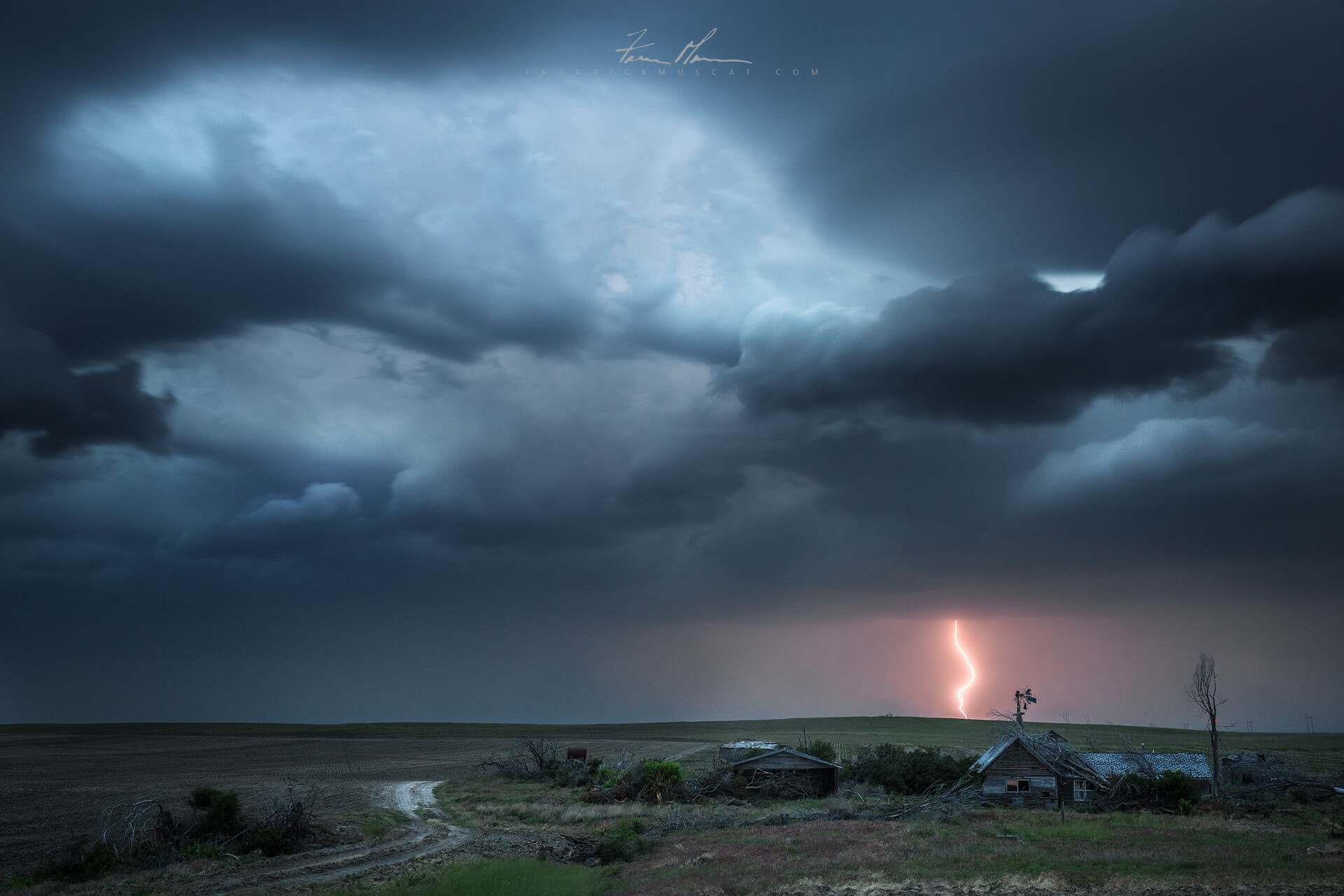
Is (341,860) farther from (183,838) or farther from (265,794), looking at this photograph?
(265,794)

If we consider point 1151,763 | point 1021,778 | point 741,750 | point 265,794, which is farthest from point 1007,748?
point 265,794

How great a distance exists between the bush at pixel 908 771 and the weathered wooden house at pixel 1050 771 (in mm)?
4211

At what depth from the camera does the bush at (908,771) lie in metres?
64.6

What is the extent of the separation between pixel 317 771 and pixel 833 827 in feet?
228

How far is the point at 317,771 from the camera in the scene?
305ft

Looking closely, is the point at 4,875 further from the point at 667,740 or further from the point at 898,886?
the point at 667,740

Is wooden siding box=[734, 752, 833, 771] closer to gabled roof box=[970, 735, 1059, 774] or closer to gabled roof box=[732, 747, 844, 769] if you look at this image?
gabled roof box=[732, 747, 844, 769]

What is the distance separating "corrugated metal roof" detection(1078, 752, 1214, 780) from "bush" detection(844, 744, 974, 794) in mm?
8971

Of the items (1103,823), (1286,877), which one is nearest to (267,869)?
(1286,877)

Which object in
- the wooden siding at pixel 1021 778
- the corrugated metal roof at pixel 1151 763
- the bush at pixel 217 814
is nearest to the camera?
the bush at pixel 217 814

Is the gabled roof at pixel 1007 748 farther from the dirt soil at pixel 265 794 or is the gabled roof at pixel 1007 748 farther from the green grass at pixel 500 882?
the green grass at pixel 500 882

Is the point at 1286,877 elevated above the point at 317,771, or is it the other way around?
the point at 1286,877

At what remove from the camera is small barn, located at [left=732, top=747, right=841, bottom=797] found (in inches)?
2421

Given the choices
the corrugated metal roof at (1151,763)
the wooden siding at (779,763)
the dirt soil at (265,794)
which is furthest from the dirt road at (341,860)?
the corrugated metal roof at (1151,763)
